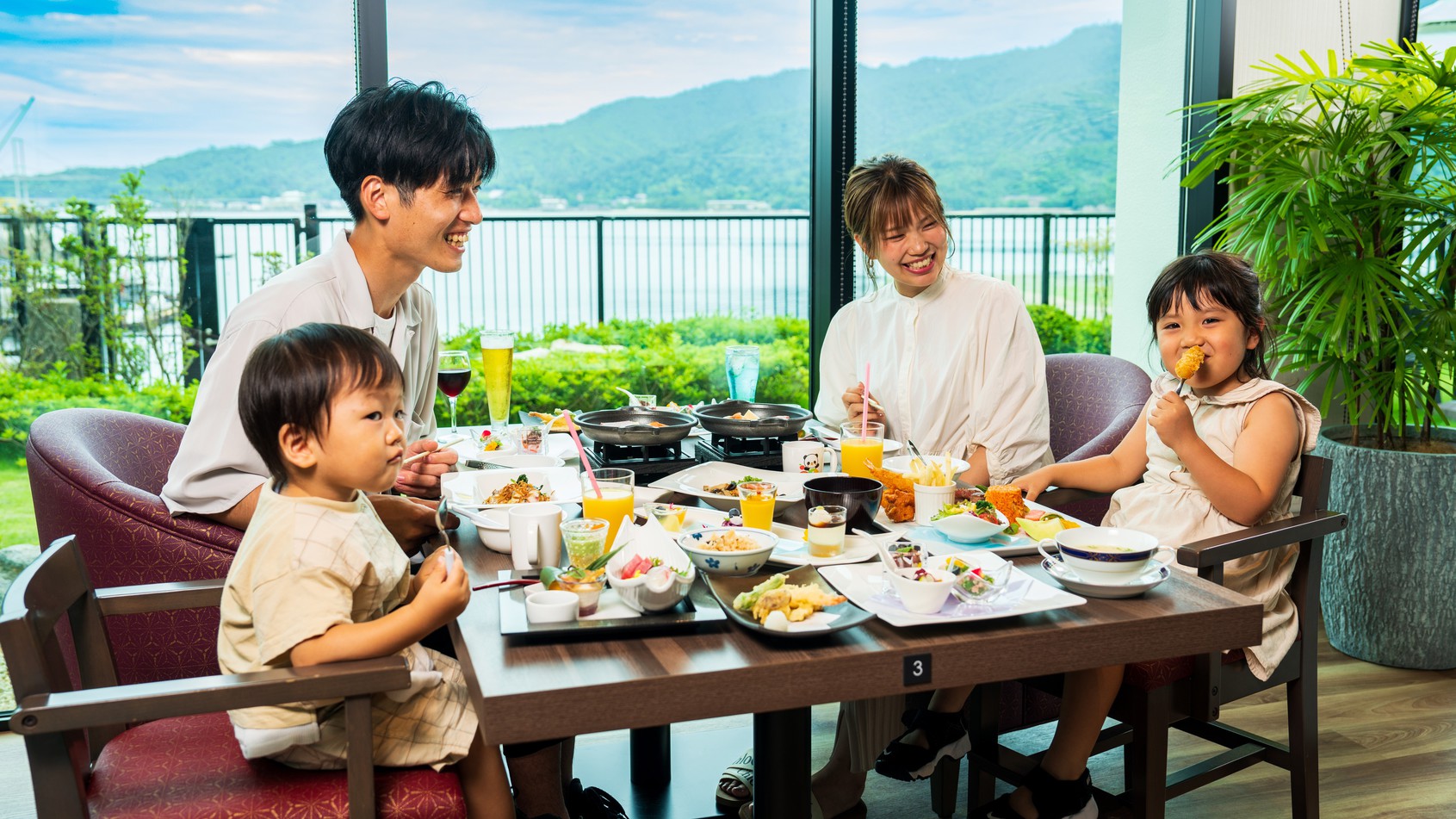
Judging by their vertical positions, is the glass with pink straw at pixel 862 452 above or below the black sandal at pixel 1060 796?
above

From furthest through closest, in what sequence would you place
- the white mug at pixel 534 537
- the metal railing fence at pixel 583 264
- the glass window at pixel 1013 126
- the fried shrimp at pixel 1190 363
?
the glass window at pixel 1013 126 → the metal railing fence at pixel 583 264 → the fried shrimp at pixel 1190 363 → the white mug at pixel 534 537

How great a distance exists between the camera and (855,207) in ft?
8.85

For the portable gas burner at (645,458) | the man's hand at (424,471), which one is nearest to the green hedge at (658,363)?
the portable gas burner at (645,458)

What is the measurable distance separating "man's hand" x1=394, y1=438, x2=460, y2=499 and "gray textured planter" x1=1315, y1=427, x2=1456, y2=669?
2.64m

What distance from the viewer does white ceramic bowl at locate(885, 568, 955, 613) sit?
139cm

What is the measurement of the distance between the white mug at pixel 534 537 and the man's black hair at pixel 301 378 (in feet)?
0.91

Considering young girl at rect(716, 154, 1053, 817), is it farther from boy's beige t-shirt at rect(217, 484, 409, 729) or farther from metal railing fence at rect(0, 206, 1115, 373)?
boy's beige t-shirt at rect(217, 484, 409, 729)

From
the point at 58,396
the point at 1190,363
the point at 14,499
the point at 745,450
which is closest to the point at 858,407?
the point at 745,450

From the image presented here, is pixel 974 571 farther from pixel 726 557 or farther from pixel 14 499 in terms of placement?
pixel 14 499

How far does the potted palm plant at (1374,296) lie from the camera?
319 centimetres

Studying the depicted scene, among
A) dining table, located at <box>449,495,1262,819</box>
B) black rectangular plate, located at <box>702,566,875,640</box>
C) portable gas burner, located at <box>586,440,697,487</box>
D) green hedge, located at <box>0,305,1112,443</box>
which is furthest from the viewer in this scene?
green hedge, located at <box>0,305,1112,443</box>

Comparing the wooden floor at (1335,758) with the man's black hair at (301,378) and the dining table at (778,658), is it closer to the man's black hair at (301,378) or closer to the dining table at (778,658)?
the dining table at (778,658)

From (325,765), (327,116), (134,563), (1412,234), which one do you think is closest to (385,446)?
(325,765)

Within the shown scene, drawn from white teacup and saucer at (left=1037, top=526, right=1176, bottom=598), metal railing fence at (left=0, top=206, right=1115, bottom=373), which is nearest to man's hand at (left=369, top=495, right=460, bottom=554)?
white teacup and saucer at (left=1037, top=526, right=1176, bottom=598)
